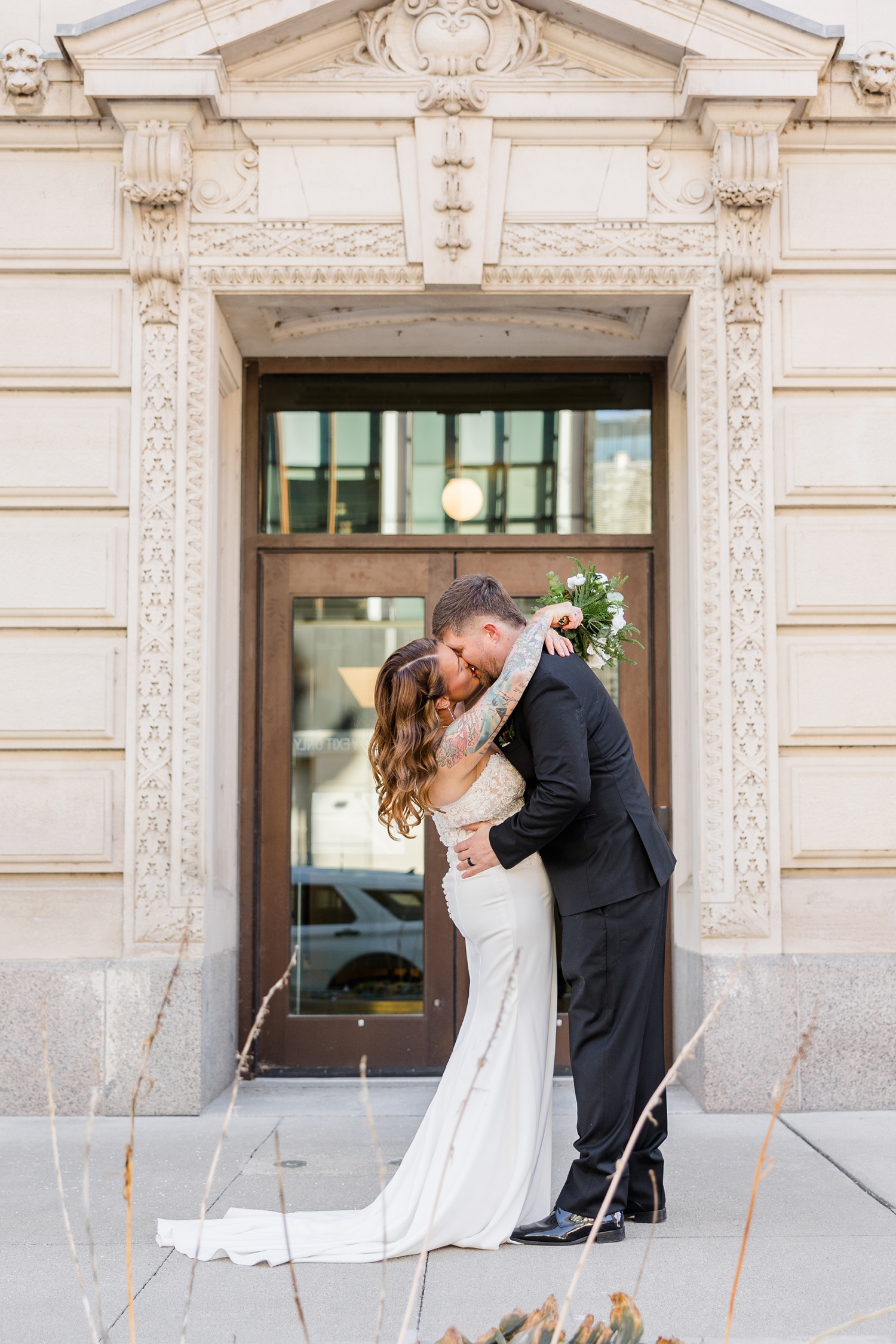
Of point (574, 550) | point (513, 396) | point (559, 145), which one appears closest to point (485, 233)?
point (559, 145)

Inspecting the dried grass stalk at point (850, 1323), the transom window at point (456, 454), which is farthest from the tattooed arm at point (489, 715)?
the transom window at point (456, 454)

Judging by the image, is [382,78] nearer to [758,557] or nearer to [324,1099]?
[758,557]

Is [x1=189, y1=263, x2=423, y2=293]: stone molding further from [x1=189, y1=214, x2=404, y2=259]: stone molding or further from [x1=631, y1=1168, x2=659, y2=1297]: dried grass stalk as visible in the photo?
[x1=631, y1=1168, x2=659, y2=1297]: dried grass stalk

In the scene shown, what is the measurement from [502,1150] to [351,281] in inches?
180

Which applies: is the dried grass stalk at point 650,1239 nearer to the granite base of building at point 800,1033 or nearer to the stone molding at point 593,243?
the granite base of building at point 800,1033

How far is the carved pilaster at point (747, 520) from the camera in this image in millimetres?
6242

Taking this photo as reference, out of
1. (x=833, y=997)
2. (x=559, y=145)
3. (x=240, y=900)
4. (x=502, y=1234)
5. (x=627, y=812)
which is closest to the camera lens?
(x=502, y=1234)

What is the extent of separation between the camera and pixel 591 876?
420 cm

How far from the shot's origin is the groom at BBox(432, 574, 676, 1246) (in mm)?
4031

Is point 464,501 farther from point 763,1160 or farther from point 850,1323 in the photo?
point 850,1323

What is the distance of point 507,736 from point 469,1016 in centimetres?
102

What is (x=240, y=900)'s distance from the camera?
706 cm

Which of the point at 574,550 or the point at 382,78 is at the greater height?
the point at 382,78

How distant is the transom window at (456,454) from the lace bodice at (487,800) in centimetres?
324
